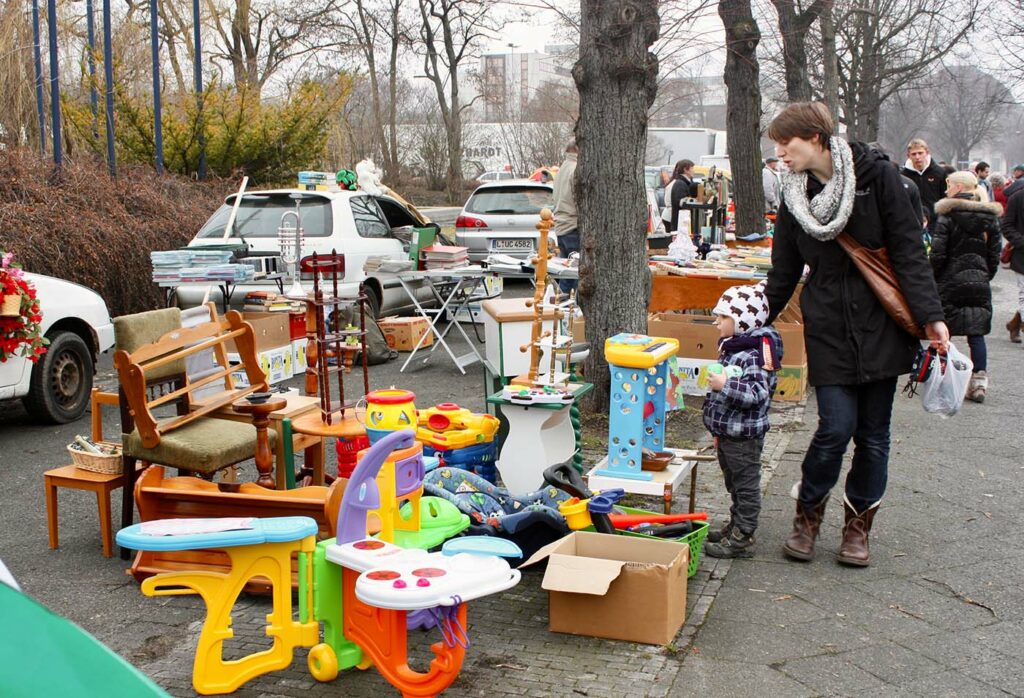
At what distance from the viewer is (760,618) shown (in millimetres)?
4441

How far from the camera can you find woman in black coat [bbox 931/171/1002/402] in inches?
346

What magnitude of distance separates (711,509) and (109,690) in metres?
4.38

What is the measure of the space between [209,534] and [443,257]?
6.79m

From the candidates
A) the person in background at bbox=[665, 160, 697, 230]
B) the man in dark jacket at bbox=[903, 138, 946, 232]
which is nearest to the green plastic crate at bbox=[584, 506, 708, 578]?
the man in dark jacket at bbox=[903, 138, 946, 232]

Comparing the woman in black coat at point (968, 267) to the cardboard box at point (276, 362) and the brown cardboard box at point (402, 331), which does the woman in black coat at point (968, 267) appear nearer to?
the brown cardboard box at point (402, 331)

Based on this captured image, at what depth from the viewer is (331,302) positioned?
5.44 meters

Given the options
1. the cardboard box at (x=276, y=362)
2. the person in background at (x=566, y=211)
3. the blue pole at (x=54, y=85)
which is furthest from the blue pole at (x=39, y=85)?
the person in background at (x=566, y=211)

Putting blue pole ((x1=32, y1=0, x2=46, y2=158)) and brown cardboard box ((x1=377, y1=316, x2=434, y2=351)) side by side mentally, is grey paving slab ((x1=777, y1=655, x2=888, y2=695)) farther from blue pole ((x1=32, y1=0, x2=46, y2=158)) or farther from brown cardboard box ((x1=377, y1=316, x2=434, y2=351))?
blue pole ((x1=32, y1=0, x2=46, y2=158))

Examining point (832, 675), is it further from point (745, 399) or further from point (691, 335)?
point (691, 335)

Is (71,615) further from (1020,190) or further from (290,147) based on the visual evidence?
(290,147)

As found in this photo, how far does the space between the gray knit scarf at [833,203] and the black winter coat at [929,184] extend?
9.24 m

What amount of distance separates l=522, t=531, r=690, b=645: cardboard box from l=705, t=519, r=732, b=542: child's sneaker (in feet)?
2.88

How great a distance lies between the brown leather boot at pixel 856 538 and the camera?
4977 millimetres

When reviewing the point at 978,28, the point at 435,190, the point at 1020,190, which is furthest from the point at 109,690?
the point at 435,190
